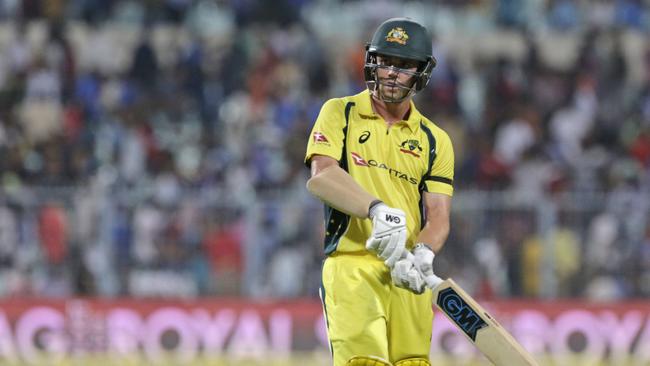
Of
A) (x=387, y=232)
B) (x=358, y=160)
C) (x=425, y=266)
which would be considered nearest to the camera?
(x=387, y=232)

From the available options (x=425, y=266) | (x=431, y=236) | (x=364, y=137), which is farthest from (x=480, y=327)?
(x=364, y=137)

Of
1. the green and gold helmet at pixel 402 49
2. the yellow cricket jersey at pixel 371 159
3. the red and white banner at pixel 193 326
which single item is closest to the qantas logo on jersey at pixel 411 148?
the yellow cricket jersey at pixel 371 159

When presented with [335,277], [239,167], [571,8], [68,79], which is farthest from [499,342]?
[571,8]

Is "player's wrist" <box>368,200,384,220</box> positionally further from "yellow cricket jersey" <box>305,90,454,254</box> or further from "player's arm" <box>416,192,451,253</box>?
"player's arm" <box>416,192,451,253</box>

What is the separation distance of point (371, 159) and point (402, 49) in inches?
20.9

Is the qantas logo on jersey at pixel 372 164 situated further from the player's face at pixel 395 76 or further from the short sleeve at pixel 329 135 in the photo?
the player's face at pixel 395 76

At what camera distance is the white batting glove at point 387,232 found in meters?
6.30

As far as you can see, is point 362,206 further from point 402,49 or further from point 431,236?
point 402,49

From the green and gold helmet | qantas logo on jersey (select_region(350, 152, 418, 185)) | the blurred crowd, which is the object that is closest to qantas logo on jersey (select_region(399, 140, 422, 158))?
qantas logo on jersey (select_region(350, 152, 418, 185))

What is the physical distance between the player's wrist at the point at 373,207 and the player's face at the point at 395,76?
611mm

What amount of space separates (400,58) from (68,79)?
10.8 metres

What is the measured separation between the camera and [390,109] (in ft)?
22.7

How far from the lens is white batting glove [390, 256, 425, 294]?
636 centimetres

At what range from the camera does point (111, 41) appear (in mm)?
17750
